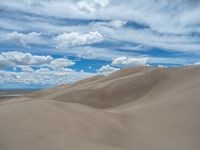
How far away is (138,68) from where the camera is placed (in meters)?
19.9

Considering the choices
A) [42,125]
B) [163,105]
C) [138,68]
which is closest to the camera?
[42,125]

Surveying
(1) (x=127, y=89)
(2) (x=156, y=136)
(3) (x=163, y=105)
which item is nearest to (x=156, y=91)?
(1) (x=127, y=89)

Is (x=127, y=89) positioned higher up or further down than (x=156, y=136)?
higher up

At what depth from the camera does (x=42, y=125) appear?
525cm

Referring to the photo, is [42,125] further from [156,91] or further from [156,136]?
[156,91]

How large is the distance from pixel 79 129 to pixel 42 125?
0.76 meters

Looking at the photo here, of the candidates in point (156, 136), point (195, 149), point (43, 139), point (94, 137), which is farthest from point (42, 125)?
point (195, 149)

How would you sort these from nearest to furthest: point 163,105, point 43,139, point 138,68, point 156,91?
point 43,139
point 163,105
point 156,91
point 138,68

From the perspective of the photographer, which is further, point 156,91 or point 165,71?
point 165,71

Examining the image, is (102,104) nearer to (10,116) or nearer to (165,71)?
(165,71)

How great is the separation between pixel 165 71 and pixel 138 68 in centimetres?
554

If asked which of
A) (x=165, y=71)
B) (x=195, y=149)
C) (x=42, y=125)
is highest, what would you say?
(x=165, y=71)

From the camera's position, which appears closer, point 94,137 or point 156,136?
point 94,137

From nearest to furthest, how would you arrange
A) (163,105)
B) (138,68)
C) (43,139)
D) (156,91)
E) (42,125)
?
(43,139), (42,125), (163,105), (156,91), (138,68)
